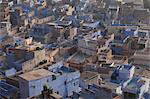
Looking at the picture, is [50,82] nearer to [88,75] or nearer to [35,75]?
[35,75]

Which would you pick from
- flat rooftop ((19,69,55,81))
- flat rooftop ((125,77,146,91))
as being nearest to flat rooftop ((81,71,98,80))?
flat rooftop ((19,69,55,81))

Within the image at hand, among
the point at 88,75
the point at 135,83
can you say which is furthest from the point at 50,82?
the point at 135,83

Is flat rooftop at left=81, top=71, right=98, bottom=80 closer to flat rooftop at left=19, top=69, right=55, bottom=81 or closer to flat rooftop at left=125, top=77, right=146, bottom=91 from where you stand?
flat rooftop at left=19, top=69, right=55, bottom=81

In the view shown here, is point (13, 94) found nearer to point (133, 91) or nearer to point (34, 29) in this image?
point (133, 91)

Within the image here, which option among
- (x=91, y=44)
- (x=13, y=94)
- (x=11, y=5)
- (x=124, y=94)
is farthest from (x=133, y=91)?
(x=11, y=5)

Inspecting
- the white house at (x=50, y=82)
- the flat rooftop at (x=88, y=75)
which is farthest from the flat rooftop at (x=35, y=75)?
the flat rooftop at (x=88, y=75)

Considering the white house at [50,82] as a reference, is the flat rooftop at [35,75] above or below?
above

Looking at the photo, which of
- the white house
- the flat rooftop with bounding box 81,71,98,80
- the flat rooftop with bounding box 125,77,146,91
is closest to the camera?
the flat rooftop with bounding box 125,77,146,91

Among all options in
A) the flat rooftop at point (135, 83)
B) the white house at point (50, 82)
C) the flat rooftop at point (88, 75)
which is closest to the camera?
the flat rooftop at point (135, 83)

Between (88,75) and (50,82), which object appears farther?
(88,75)

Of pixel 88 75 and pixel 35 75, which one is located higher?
pixel 35 75

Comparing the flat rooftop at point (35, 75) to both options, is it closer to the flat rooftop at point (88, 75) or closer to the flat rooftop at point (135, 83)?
the flat rooftop at point (88, 75)

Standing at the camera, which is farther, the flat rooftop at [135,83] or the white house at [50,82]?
the white house at [50,82]
